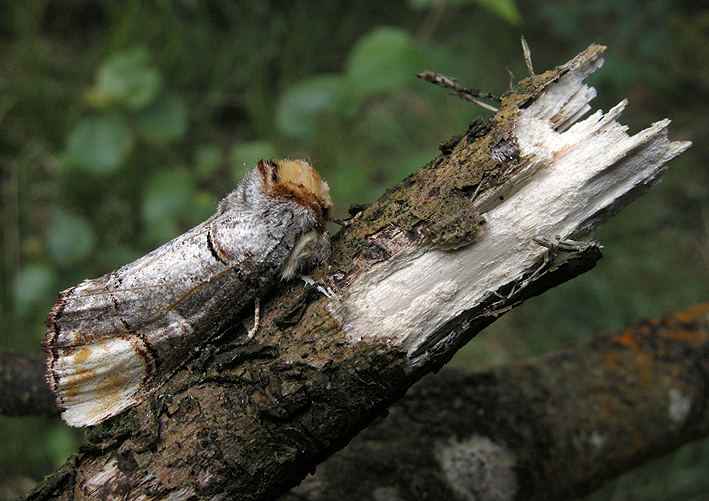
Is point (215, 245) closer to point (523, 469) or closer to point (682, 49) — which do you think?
point (523, 469)

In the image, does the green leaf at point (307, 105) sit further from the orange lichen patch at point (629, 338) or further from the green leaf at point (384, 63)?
the orange lichen patch at point (629, 338)

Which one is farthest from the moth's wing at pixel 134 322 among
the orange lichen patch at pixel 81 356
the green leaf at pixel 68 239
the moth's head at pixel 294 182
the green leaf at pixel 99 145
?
the green leaf at pixel 68 239

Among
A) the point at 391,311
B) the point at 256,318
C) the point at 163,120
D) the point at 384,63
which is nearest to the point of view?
the point at 391,311

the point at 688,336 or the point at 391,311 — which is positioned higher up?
the point at 391,311

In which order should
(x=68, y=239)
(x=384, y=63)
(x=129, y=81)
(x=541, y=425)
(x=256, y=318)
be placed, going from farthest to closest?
(x=68, y=239)
(x=129, y=81)
(x=384, y=63)
(x=541, y=425)
(x=256, y=318)

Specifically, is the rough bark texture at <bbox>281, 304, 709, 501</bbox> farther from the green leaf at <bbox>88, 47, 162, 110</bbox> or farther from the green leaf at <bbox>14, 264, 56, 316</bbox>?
the green leaf at <bbox>14, 264, 56, 316</bbox>

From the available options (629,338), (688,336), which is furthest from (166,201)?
(688,336)

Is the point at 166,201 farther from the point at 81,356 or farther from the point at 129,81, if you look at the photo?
the point at 81,356
